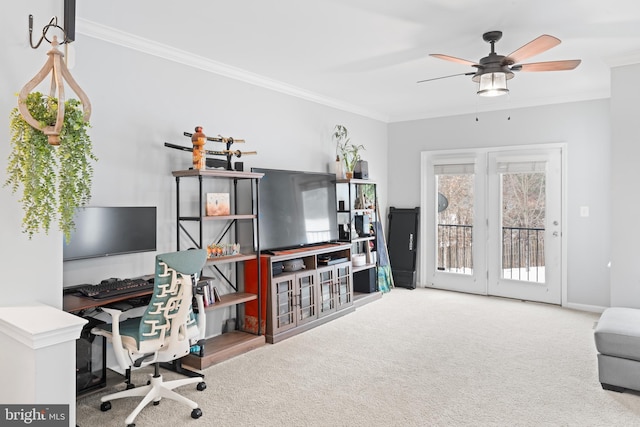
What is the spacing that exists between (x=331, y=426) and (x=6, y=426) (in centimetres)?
163

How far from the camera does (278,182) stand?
174 inches

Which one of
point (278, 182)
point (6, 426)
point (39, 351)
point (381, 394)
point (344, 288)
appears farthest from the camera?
point (344, 288)

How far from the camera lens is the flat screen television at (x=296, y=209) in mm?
4258

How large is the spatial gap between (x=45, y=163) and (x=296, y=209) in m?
2.89

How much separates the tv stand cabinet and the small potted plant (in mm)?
1136

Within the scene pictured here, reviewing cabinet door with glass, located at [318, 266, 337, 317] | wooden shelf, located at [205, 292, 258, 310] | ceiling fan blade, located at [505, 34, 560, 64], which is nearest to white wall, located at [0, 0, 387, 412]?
wooden shelf, located at [205, 292, 258, 310]

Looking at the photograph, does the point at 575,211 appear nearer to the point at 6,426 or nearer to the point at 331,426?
the point at 331,426

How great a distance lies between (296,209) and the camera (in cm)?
462

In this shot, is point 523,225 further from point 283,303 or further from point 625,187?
point 283,303

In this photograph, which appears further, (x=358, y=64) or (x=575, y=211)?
(x=575, y=211)

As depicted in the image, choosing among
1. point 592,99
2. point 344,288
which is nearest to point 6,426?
point 344,288

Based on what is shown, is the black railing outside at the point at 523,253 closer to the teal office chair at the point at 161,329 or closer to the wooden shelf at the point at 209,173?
the wooden shelf at the point at 209,173

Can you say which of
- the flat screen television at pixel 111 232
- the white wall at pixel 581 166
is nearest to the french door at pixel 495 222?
the white wall at pixel 581 166

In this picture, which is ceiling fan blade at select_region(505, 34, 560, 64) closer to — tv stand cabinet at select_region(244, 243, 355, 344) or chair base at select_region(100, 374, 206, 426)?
tv stand cabinet at select_region(244, 243, 355, 344)
